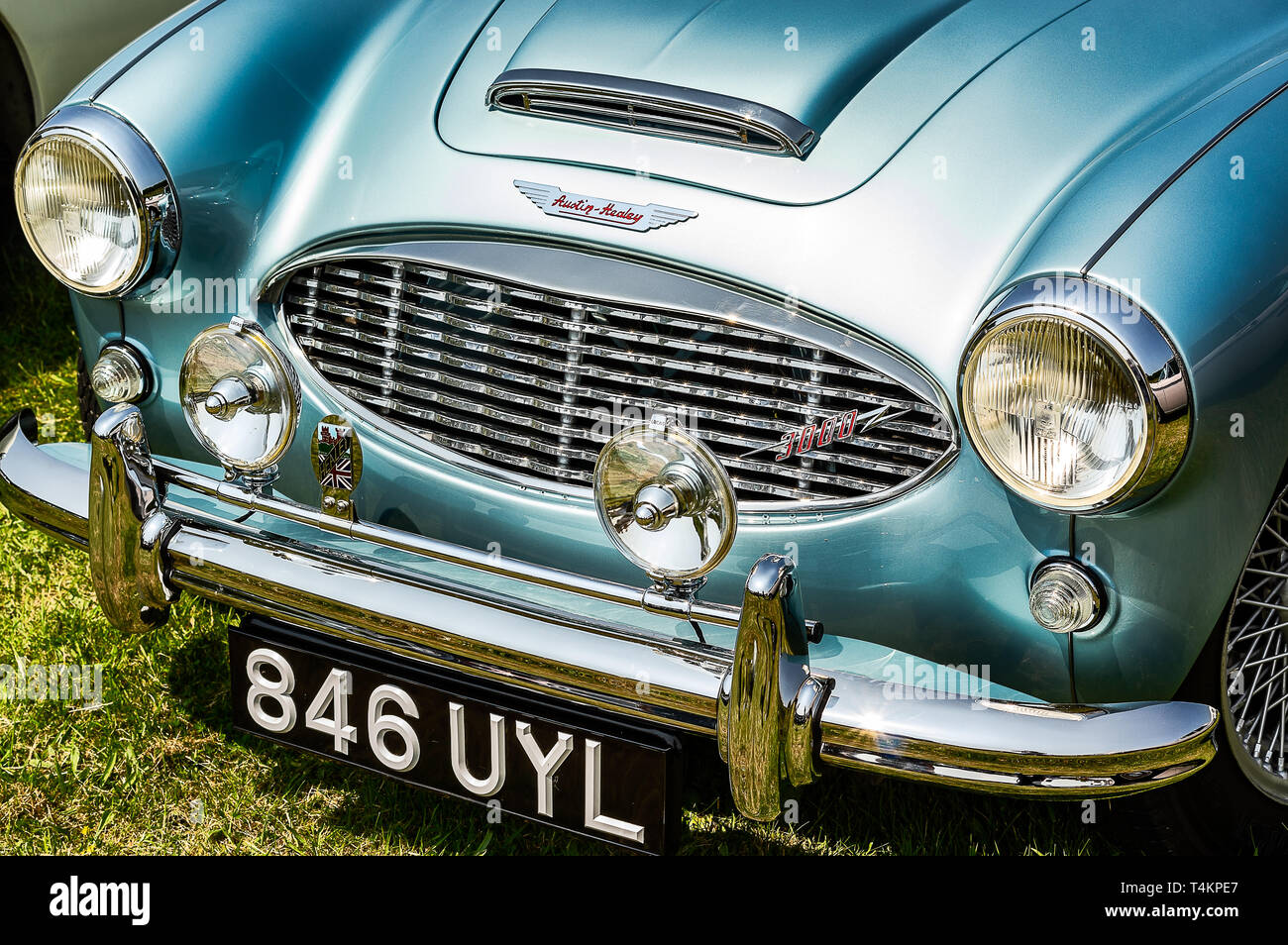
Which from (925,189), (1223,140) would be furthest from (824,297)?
(1223,140)

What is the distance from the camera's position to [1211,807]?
214 centimetres

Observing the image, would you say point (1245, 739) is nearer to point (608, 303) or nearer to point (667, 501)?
point (667, 501)

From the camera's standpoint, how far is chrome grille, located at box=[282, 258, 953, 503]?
199 cm

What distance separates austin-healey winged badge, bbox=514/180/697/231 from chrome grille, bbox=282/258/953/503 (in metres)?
0.13

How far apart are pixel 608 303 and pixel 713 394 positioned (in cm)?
21

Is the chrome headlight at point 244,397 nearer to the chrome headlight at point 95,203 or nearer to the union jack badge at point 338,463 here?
the union jack badge at point 338,463

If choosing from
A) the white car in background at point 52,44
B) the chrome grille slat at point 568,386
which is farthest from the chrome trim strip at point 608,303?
the white car in background at point 52,44

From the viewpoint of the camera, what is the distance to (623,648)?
1909 millimetres

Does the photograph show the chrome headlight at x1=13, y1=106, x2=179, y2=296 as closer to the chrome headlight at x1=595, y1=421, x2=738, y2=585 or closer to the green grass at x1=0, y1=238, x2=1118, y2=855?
the green grass at x1=0, y1=238, x2=1118, y2=855

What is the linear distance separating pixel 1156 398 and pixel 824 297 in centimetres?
47

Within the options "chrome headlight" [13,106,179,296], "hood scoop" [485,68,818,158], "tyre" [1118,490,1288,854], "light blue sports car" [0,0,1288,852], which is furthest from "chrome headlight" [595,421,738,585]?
"chrome headlight" [13,106,179,296]

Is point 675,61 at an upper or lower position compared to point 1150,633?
upper
